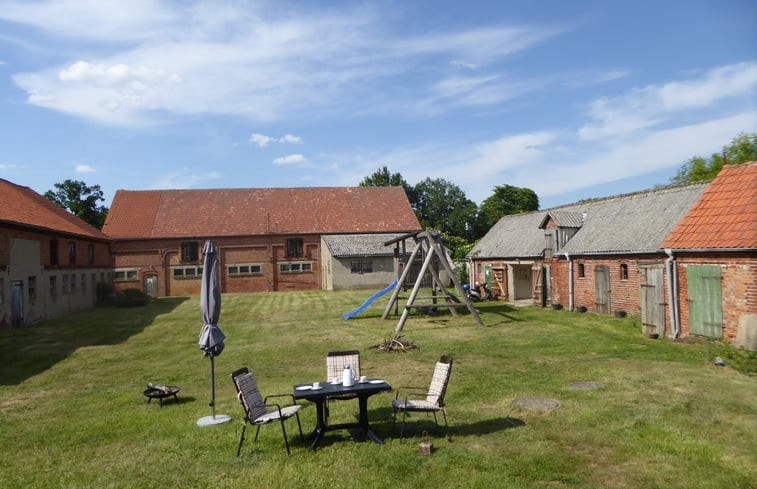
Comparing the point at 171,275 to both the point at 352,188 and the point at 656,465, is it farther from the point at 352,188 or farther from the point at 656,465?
the point at 656,465

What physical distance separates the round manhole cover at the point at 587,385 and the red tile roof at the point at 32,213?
21.6m

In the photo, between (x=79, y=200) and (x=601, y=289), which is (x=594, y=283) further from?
(x=79, y=200)

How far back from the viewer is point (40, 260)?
24.6m

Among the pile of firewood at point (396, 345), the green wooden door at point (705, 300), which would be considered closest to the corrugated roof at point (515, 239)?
the green wooden door at point (705, 300)

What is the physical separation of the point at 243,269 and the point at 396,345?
99.1 ft

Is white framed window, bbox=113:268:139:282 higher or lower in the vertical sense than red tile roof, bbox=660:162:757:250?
lower

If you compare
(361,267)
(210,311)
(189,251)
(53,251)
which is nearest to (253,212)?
(189,251)

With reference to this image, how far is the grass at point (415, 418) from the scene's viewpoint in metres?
6.63

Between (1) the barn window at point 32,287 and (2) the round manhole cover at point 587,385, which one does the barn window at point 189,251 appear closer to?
(1) the barn window at point 32,287

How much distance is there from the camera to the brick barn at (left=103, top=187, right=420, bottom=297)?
41.3 m

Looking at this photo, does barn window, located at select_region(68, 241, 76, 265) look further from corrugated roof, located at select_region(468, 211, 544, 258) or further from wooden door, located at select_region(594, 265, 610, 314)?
wooden door, located at select_region(594, 265, 610, 314)

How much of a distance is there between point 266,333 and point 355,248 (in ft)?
73.1

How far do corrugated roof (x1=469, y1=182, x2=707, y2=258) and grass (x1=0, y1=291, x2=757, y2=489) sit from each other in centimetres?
414

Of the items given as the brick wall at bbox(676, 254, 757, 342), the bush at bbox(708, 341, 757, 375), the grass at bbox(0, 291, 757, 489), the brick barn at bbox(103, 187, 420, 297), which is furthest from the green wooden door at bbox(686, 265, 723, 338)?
the brick barn at bbox(103, 187, 420, 297)
